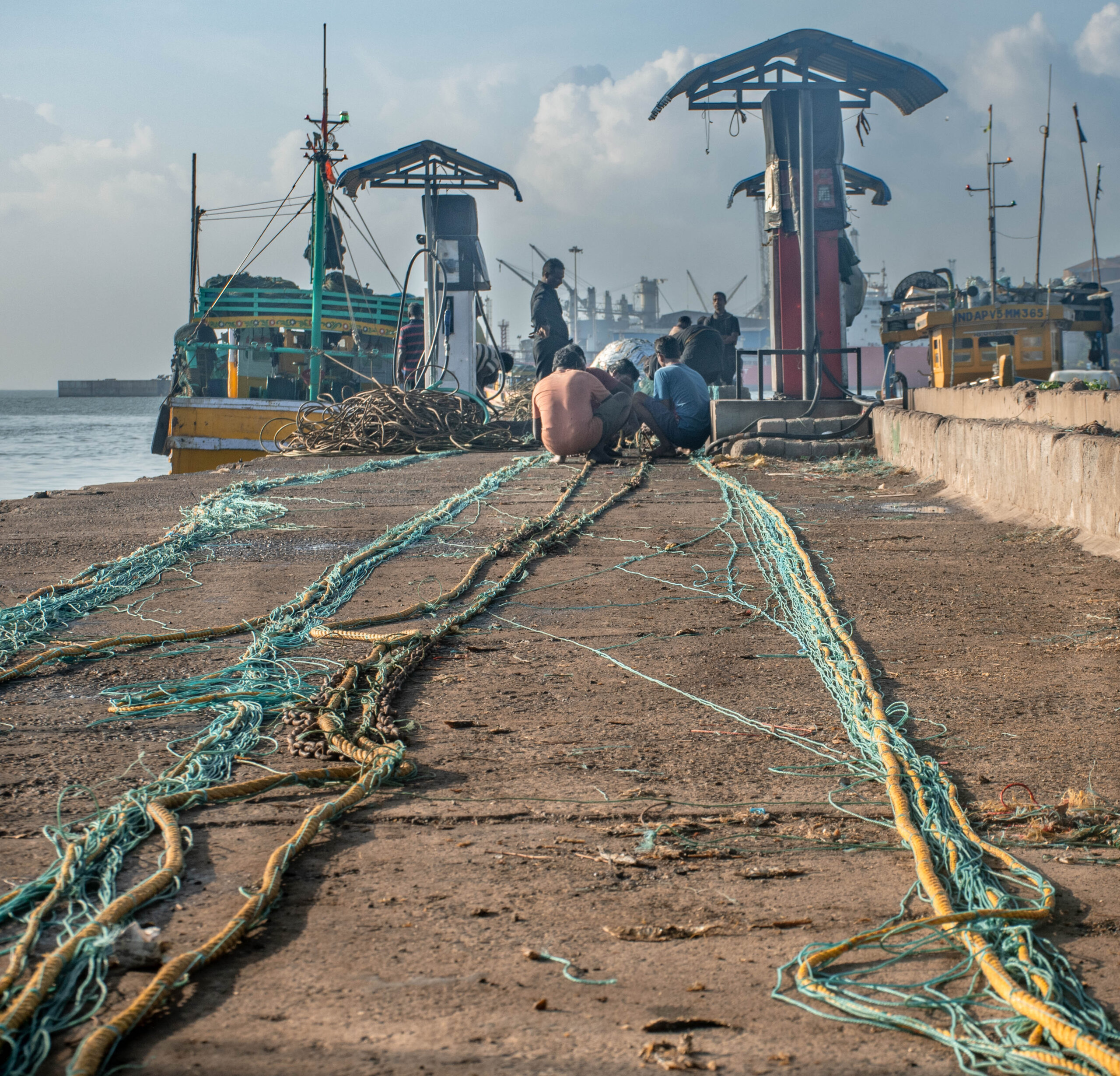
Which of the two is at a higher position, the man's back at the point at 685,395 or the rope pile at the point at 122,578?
the man's back at the point at 685,395

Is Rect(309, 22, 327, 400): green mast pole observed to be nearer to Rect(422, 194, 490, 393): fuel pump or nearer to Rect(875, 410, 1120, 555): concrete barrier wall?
Rect(422, 194, 490, 393): fuel pump

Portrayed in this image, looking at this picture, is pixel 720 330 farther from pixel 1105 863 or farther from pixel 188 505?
pixel 1105 863

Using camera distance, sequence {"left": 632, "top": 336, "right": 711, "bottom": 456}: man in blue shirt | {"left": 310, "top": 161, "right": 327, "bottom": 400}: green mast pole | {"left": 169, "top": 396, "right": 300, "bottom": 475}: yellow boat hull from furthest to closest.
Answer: {"left": 310, "top": 161, "right": 327, "bottom": 400}: green mast pole, {"left": 169, "top": 396, "right": 300, "bottom": 475}: yellow boat hull, {"left": 632, "top": 336, "right": 711, "bottom": 456}: man in blue shirt

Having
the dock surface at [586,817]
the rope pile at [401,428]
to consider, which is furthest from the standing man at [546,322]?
the dock surface at [586,817]

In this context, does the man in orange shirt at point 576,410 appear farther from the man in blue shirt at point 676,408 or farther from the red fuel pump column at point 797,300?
the red fuel pump column at point 797,300

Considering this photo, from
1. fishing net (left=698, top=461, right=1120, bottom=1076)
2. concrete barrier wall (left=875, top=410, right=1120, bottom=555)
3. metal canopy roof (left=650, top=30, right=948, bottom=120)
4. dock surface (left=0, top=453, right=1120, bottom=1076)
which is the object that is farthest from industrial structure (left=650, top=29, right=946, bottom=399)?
fishing net (left=698, top=461, right=1120, bottom=1076)

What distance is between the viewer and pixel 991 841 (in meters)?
1.89

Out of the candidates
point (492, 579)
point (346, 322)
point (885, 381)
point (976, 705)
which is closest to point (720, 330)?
point (885, 381)

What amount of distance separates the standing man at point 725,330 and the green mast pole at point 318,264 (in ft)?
22.4

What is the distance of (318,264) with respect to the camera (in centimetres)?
1781

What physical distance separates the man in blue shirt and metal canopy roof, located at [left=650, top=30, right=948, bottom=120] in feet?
9.04

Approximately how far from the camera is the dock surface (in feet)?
4.40

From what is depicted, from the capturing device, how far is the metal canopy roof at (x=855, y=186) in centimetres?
1509

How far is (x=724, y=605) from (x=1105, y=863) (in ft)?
7.16
